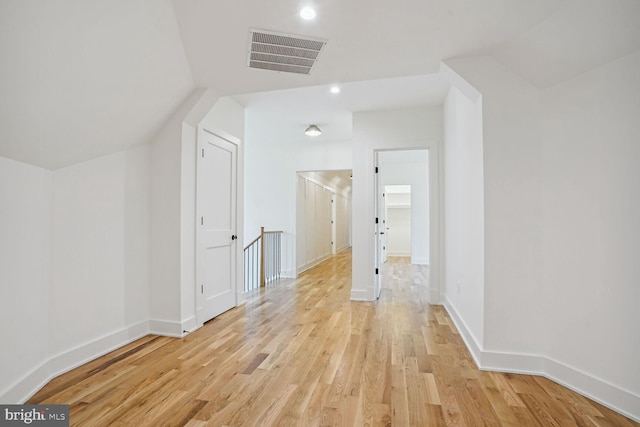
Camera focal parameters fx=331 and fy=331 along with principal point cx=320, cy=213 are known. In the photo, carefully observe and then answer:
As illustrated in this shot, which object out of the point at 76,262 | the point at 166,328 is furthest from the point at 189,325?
the point at 76,262

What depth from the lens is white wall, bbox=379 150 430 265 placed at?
340 inches

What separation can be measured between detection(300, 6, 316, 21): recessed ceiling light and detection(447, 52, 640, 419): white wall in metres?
1.11

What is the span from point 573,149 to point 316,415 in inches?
89.7

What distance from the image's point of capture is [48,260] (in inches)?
89.1

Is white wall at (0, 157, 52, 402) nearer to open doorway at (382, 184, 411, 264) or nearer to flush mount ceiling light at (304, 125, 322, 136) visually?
flush mount ceiling light at (304, 125, 322, 136)

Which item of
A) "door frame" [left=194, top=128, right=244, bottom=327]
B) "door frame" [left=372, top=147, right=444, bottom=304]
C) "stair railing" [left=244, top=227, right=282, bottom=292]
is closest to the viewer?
"door frame" [left=194, top=128, right=244, bottom=327]

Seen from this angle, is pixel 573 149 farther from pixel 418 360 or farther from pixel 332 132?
pixel 332 132

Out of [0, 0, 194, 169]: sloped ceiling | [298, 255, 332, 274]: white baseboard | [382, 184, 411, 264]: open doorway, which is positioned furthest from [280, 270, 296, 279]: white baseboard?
[382, 184, 411, 264]: open doorway

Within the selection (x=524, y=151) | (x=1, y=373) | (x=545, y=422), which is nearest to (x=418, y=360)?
(x=545, y=422)

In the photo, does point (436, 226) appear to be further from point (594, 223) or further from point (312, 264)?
point (312, 264)

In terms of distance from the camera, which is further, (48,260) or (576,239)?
(48,260)

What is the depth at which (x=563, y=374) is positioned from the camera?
7.10 feet

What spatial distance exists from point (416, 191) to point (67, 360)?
8.00 metres

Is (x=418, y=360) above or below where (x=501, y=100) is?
below
